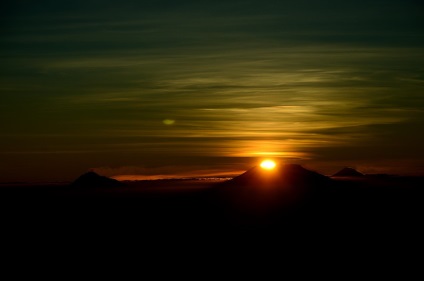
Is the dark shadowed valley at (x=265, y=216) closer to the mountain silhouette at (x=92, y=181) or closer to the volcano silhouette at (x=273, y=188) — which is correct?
the volcano silhouette at (x=273, y=188)

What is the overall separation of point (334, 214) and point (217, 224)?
53.7 ft

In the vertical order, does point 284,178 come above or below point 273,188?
above

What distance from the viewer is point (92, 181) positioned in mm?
187125

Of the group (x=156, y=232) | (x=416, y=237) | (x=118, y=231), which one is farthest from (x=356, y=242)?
(x=118, y=231)

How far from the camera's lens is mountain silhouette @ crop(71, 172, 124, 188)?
186 metres

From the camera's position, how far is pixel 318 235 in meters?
59.1

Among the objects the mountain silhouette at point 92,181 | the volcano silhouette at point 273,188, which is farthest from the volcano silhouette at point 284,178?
the mountain silhouette at point 92,181

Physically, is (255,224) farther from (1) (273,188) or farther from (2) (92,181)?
(2) (92,181)

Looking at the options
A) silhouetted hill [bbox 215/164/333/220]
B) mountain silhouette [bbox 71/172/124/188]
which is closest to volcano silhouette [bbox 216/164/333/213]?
silhouetted hill [bbox 215/164/333/220]

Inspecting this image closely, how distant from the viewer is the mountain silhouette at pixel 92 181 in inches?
7323

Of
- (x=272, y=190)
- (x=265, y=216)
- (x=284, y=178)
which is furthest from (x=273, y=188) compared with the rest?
(x=265, y=216)

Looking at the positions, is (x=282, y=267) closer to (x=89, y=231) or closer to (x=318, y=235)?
(x=318, y=235)

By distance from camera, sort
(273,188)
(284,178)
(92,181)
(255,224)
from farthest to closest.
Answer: (92,181) → (284,178) → (273,188) → (255,224)

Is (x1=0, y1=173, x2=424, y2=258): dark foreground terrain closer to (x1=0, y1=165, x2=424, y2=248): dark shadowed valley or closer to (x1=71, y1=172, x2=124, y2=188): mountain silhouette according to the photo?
(x1=0, y1=165, x2=424, y2=248): dark shadowed valley
